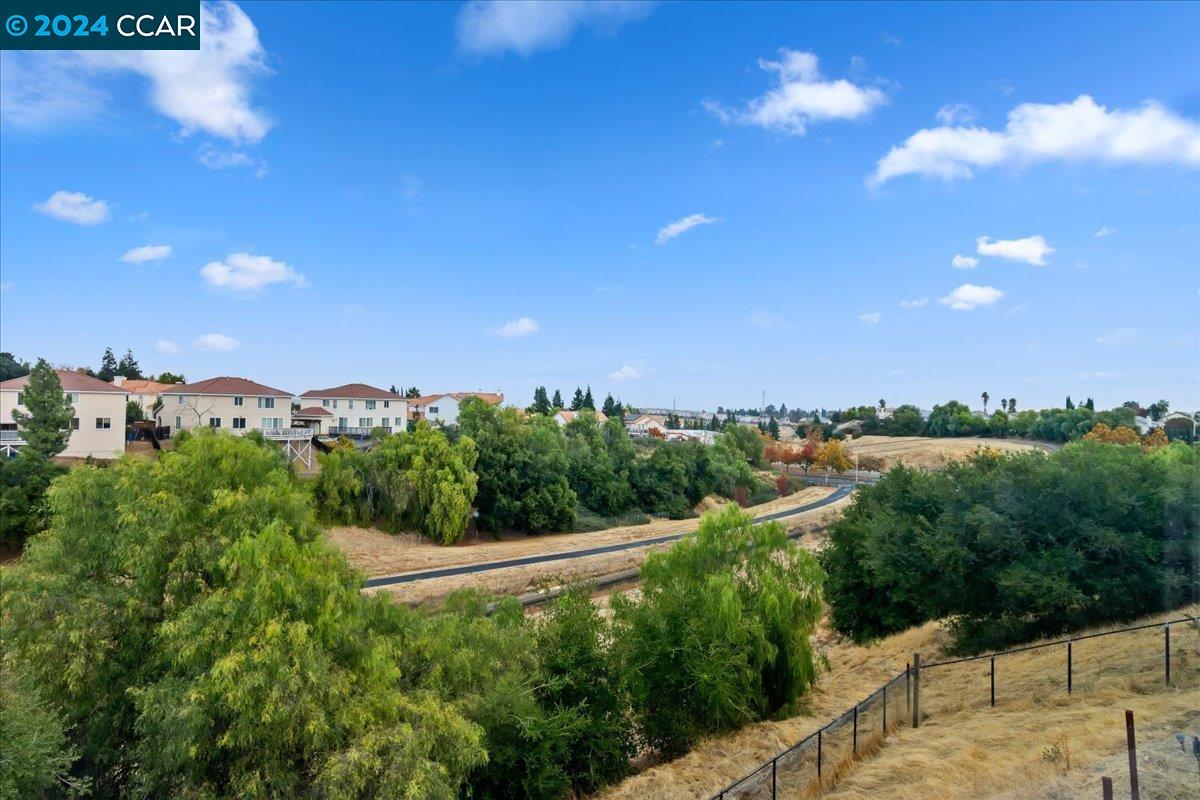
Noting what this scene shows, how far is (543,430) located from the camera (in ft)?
195

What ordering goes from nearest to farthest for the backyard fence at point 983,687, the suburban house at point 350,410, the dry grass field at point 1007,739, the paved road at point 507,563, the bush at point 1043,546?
the dry grass field at point 1007,739 → the backyard fence at point 983,687 → the bush at point 1043,546 → the paved road at point 507,563 → the suburban house at point 350,410

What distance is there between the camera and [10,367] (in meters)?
81.5

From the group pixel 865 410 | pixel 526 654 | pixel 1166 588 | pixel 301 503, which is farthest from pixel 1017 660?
pixel 865 410

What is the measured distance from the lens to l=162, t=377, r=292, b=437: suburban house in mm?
54406

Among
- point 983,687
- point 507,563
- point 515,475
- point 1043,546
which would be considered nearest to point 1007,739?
point 983,687

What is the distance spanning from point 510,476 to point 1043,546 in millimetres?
37591

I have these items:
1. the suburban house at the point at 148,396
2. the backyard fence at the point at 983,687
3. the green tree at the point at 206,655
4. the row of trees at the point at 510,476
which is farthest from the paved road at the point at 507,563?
the suburban house at the point at 148,396

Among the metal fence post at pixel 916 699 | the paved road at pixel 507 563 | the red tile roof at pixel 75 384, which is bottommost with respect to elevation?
the paved road at pixel 507 563

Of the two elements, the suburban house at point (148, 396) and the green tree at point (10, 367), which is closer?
the suburban house at point (148, 396)

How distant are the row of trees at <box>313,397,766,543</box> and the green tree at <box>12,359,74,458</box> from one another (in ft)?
46.8

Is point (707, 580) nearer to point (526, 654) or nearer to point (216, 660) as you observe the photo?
point (526, 654)

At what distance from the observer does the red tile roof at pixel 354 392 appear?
6681 centimetres

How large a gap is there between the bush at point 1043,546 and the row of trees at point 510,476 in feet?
102

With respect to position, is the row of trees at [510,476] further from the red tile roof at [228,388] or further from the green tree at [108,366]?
the green tree at [108,366]
